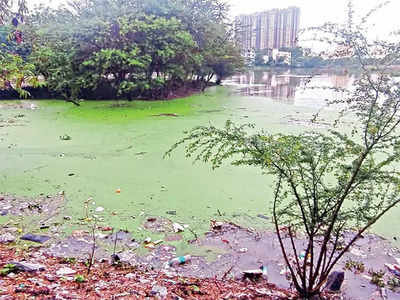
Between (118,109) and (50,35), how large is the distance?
7.96 feet

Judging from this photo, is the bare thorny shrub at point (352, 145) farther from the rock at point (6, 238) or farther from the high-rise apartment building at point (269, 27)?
the high-rise apartment building at point (269, 27)

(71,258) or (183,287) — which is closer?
(183,287)

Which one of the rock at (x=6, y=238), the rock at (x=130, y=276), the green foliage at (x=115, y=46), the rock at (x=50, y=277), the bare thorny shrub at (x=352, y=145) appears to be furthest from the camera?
the green foliage at (x=115, y=46)

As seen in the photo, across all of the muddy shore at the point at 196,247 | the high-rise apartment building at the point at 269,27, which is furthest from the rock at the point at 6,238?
the high-rise apartment building at the point at 269,27

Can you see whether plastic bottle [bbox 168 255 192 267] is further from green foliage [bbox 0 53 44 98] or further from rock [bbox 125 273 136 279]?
green foliage [bbox 0 53 44 98]

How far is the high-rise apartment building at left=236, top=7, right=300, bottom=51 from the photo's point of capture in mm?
8795

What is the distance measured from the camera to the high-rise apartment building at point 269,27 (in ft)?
28.9

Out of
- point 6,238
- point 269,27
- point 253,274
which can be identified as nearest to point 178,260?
point 253,274

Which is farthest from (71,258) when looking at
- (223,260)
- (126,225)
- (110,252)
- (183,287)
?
(223,260)

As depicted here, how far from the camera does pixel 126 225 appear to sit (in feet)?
7.15

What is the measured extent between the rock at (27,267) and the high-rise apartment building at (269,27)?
7865mm

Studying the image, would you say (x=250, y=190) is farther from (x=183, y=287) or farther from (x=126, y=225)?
(x=183, y=287)

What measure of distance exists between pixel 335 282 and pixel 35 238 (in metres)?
1.70

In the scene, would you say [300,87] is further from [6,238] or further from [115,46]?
[115,46]
